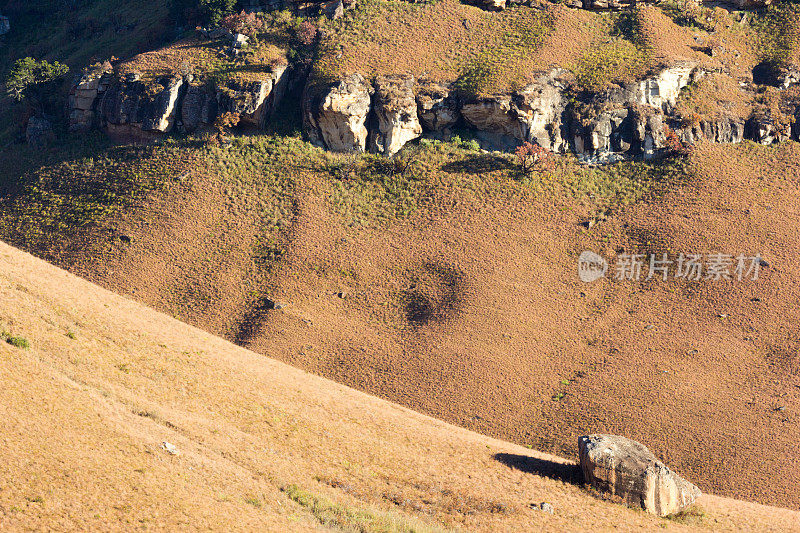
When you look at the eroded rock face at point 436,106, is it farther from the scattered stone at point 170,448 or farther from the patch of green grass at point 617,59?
the scattered stone at point 170,448

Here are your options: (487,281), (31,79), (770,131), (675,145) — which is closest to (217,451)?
(487,281)

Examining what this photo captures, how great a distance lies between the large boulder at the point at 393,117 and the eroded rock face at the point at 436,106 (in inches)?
24.3

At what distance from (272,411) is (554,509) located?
13.0m

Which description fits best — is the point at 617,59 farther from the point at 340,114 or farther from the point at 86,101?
the point at 86,101

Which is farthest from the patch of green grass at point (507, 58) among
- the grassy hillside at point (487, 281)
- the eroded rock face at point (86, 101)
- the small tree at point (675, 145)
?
the eroded rock face at point (86, 101)

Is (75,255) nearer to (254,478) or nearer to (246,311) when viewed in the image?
(246,311)

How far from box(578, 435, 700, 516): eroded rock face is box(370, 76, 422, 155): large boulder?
99.5ft

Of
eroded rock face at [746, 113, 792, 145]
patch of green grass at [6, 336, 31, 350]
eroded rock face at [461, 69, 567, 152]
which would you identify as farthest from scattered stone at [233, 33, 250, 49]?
eroded rock face at [746, 113, 792, 145]

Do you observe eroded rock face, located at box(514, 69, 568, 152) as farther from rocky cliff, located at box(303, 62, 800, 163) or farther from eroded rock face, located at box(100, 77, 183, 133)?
eroded rock face, located at box(100, 77, 183, 133)

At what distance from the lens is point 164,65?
183 feet

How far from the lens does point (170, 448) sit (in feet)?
80.5

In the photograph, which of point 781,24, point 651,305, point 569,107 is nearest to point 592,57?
point 569,107

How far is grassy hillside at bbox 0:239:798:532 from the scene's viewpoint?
21359 mm

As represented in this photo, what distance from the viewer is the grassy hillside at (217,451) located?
841 inches
